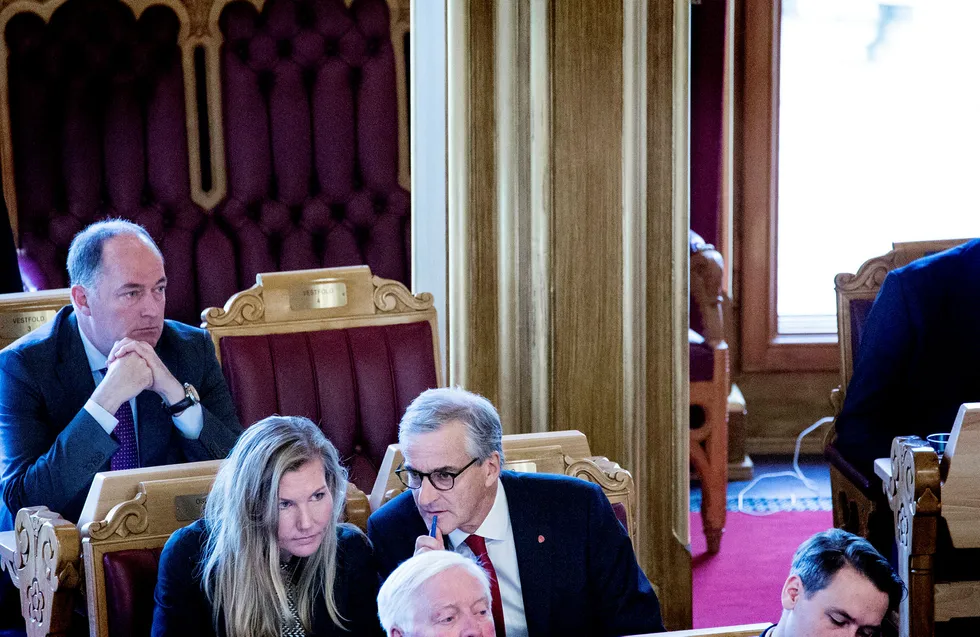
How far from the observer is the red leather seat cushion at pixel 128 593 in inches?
90.4

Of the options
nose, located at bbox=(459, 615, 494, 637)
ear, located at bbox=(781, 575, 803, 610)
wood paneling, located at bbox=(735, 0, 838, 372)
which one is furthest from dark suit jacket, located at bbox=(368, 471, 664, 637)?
wood paneling, located at bbox=(735, 0, 838, 372)

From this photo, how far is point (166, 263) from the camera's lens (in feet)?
15.1

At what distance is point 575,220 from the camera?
3242 millimetres

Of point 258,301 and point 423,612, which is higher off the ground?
point 258,301

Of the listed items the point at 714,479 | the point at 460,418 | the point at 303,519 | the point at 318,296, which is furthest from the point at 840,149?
the point at 303,519

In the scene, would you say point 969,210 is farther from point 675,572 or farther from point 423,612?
point 423,612

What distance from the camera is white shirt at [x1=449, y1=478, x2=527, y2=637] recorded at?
8.25ft

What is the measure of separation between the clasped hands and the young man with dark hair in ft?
4.76

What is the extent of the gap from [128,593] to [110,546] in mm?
91

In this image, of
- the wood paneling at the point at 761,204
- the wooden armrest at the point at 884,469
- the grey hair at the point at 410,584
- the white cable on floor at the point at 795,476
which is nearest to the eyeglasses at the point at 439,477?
the grey hair at the point at 410,584

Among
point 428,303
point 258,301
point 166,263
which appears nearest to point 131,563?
point 258,301

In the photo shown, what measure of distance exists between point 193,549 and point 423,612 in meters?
0.51

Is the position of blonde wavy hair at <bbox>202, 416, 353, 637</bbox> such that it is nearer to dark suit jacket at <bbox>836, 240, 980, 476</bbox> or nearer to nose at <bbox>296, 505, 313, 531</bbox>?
nose at <bbox>296, 505, 313, 531</bbox>

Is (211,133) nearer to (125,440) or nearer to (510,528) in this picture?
(125,440)
